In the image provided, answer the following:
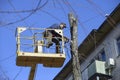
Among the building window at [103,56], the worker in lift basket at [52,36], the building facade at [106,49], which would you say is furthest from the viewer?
the building window at [103,56]

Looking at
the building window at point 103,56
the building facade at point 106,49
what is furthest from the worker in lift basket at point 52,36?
the building window at point 103,56

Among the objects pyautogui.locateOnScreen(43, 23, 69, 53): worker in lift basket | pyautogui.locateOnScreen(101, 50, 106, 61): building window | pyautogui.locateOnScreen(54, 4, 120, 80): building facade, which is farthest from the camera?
pyautogui.locateOnScreen(101, 50, 106, 61): building window

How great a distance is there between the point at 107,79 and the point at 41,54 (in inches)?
331

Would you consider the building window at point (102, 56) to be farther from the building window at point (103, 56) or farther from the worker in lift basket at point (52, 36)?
the worker in lift basket at point (52, 36)

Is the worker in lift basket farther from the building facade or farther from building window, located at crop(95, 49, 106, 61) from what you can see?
building window, located at crop(95, 49, 106, 61)

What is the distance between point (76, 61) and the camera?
13.0 m

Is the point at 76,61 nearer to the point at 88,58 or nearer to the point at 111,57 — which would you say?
the point at 111,57

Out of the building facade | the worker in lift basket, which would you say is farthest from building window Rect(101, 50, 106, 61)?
the worker in lift basket

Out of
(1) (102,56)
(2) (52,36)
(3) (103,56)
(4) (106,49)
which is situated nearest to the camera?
(2) (52,36)

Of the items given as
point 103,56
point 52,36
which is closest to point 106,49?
point 103,56

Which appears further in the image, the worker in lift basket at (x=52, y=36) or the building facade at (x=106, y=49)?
the building facade at (x=106, y=49)

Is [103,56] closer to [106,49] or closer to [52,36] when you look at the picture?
[106,49]

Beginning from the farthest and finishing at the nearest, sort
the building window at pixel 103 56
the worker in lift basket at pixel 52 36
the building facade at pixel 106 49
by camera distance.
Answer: the building window at pixel 103 56
the building facade at pixel 106 49
the worker in lift basket at pixel 52 36

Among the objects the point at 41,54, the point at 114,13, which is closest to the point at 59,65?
the point at 41,54
